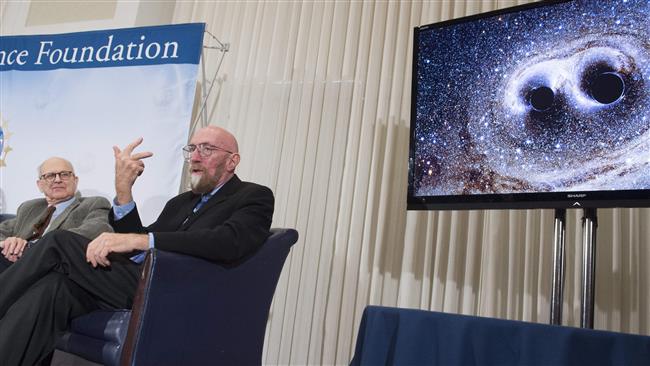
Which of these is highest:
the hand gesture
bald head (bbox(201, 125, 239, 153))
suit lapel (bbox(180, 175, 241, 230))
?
bald head (bbox(201, 125, 239, 153))

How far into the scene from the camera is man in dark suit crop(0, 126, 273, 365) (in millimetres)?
2029

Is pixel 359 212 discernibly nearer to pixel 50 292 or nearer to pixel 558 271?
pixel 558 271

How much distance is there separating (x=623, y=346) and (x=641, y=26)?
113 cm

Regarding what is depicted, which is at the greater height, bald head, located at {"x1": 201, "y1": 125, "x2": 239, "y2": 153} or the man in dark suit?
bald head, located at {"x1": 201, "y1": 125, "x2": 239, "y2": 153}

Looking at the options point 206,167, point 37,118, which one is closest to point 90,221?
point 206,167

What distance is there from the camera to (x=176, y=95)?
360cm

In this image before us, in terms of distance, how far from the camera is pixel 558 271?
6.38 feet

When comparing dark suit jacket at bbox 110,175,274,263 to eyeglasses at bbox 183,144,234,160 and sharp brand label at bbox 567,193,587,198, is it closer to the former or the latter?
eyeglasses at bbox 183,144,234,160

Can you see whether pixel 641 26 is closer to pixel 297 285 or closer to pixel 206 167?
pixel 206 167

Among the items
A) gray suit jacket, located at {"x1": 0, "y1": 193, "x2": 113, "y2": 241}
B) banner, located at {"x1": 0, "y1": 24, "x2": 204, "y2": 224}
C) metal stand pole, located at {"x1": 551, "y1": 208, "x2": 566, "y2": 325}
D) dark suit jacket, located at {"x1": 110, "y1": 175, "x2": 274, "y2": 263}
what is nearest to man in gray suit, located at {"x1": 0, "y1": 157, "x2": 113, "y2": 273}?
gray suit jacket, located at {"x1": 0, "y1": 193, "x2": 113, "y2": 241}

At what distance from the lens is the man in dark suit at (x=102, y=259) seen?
2029 mm

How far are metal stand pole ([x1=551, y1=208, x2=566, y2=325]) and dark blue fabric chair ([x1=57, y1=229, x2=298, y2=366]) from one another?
36.0 inches

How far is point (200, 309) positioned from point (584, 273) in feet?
3.87

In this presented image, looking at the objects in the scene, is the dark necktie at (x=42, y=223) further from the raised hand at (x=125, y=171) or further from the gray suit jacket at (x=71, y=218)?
the raised hand at (x=125, y=171)
